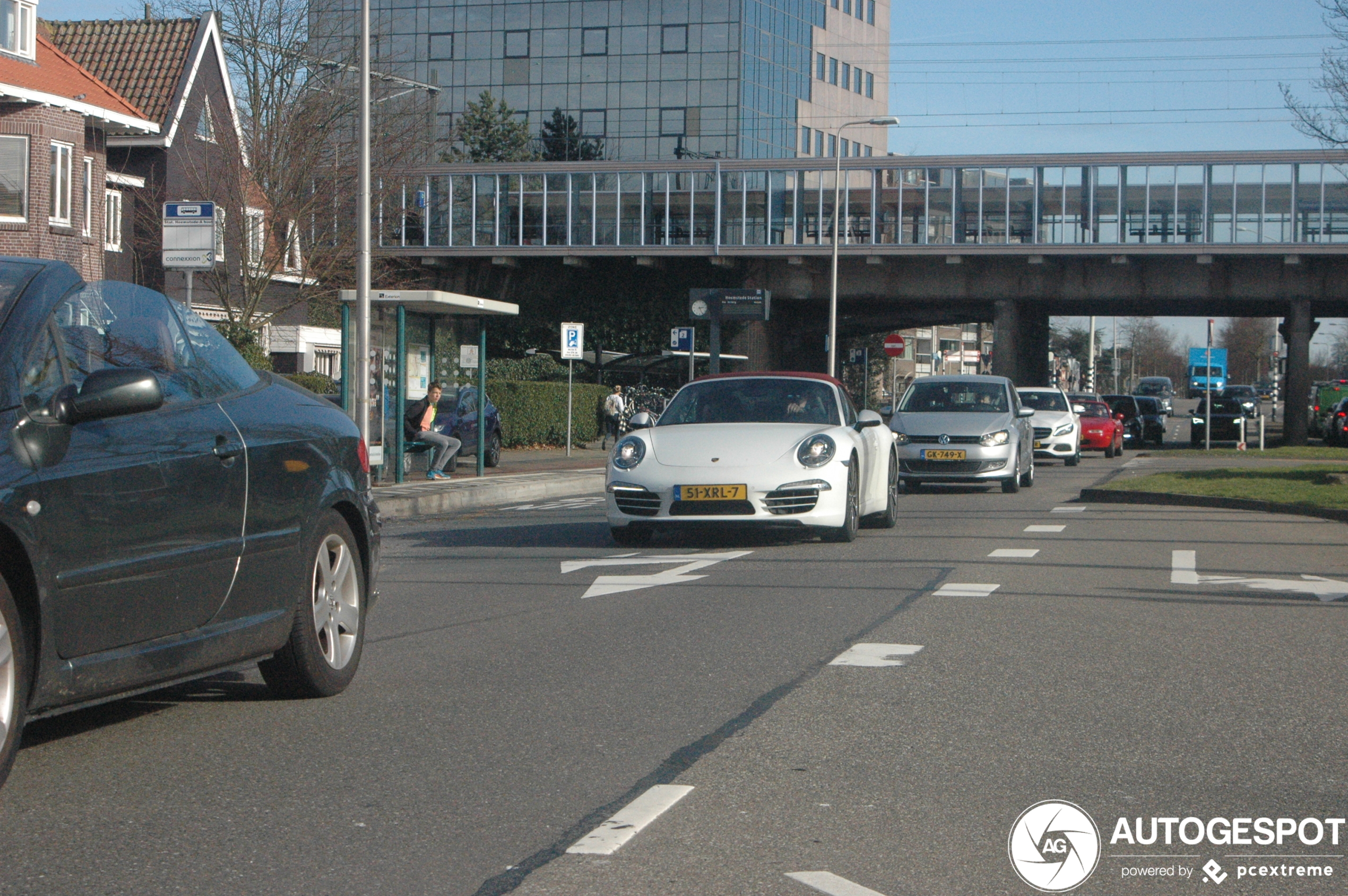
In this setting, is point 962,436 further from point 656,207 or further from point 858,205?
point 656,207

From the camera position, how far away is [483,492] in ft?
64.9

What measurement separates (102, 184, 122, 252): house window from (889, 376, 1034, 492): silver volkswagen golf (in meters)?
22.4

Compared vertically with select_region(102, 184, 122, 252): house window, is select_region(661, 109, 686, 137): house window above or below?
above

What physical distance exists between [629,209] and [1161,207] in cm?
1745

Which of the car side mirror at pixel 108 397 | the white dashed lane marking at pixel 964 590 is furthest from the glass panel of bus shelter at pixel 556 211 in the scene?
the car side mirror at pixel 108 397

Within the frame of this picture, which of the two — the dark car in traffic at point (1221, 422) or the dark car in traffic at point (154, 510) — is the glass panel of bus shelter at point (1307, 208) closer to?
the dark car in traffic at point (1221, 422)

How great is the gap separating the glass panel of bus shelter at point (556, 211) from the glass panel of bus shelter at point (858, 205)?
32.1 ft

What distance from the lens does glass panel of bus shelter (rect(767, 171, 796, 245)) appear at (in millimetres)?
51219

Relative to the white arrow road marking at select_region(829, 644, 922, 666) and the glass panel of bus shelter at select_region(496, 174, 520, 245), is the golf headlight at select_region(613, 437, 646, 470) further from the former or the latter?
the glass panel of bus shelter at select_region(496, 174, 520, 245)

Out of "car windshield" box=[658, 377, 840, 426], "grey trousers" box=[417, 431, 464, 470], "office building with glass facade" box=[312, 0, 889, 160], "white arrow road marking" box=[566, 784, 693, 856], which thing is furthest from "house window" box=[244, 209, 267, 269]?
"office building with glass facade" box=[312, 0, 889, 160]

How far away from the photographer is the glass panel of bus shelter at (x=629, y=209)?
174ft

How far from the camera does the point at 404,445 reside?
21188 mm

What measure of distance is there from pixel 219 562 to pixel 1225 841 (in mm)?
3247

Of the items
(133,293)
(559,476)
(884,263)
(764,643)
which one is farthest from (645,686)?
(884,263)
